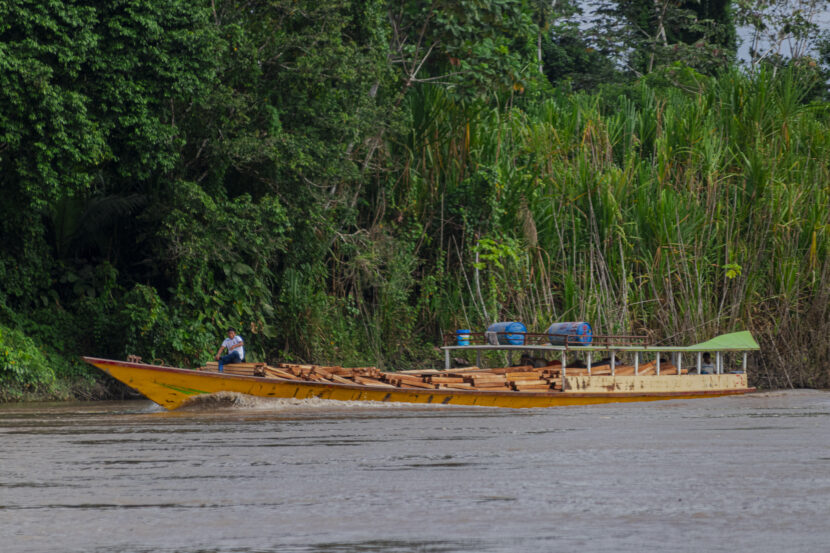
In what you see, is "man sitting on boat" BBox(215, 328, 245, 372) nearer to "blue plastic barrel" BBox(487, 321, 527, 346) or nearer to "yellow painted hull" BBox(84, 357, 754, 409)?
"yellow painted hull" BBox(84, 357, 754, 409)

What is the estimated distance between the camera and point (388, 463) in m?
7.66

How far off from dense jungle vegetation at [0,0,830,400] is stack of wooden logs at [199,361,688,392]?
3.32 m

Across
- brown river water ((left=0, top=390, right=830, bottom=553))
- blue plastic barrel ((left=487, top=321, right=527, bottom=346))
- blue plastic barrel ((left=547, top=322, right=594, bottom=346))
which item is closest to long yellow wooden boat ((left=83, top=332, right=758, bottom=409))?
blue plastic barrel ((left=547, top=322, right=594, bottom=346))

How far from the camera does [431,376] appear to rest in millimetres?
16734

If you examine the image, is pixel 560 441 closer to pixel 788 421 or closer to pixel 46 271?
pixel 788 421

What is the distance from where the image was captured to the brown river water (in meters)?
4.57

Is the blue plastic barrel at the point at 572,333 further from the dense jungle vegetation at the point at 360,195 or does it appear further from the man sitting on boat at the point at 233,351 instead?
the man sitting on boat at the point at 233,351

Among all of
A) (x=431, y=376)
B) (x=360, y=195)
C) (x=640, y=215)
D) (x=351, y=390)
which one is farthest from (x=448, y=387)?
(x=360, y=195)

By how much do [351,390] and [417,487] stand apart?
965cm

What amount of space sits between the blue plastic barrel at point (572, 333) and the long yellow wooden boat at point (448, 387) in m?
0.30

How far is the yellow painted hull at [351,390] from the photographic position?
15.1m

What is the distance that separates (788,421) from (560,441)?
330cm

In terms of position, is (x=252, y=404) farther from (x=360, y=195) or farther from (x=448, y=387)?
(x=360, y=195)

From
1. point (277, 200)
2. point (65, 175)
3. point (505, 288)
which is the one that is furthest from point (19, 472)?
point (505, 288)
